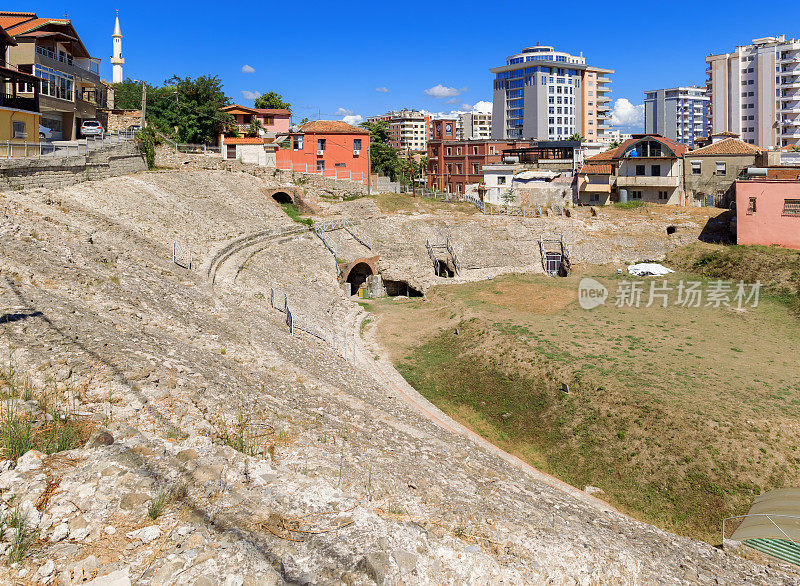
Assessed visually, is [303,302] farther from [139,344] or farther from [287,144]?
[287,144]

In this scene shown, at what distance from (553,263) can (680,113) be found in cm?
15507

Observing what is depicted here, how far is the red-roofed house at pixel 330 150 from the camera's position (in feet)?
188

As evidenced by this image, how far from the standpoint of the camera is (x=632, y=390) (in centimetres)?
2212

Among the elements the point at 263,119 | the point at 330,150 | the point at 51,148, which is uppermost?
the point at 263,119

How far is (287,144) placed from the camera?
57.9m

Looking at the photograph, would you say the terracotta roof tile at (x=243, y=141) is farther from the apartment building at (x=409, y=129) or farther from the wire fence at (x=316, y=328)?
the apartment building at (x=409, y=129)

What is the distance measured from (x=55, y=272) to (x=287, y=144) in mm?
39603

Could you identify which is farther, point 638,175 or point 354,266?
point 638,175

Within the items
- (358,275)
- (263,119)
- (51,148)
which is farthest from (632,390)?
(263,119)

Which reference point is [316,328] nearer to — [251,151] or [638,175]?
[251,151]

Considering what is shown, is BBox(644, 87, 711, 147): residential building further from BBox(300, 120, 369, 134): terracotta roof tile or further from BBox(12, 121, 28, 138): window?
BBox(12, 121, 28, 138): window

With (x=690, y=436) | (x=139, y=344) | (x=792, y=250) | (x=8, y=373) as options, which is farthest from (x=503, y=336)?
(x=792, y=250)

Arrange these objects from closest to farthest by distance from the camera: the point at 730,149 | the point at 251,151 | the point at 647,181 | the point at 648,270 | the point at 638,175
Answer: the point at 648,270, the point at 251,151, the point at 647,181, the point at 730,149, the point at 638,175

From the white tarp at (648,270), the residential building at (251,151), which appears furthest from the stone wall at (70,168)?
the white tarp at (648,270)
